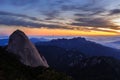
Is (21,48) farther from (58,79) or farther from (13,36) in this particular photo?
(58,79)

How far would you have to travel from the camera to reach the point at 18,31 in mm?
197750

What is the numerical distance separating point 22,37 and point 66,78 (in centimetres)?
12687

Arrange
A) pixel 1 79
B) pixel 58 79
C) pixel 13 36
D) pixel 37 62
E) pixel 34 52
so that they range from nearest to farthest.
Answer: pixel 1 79
pixel 58 79
pixel 37 62
pixel 34 52
pixel 13 36


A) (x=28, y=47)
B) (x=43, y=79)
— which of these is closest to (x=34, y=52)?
(x=28, y=47)

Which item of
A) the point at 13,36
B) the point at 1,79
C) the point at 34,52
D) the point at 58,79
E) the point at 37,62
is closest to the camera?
the point at 1,79

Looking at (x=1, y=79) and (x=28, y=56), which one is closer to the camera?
(x=1, y=79)

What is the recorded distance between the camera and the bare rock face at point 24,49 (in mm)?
170175

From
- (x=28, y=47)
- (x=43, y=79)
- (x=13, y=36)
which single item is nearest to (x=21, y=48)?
(x=28, y=47)

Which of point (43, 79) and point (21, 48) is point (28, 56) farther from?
point (43, 79)

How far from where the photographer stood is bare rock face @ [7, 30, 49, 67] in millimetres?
170175

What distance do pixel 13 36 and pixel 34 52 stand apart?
84.7 ft

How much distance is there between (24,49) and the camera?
179250mm

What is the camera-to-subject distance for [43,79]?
67375mm

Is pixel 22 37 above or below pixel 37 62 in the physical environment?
above
